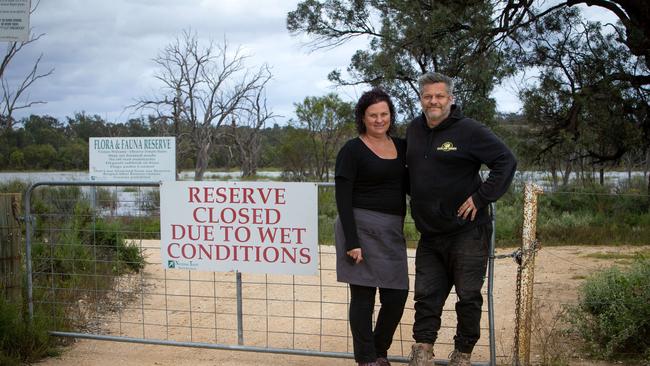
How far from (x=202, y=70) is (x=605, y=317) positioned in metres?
20.3

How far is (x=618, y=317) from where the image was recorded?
5035 mm

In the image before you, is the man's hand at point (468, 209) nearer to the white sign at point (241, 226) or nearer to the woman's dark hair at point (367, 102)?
the woman's dark hair at point (367, 102)

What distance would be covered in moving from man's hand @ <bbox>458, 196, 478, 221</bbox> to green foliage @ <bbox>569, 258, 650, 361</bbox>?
5.85ft

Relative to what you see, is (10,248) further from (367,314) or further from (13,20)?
(367,314)

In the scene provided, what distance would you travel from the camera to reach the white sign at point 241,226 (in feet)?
16.3

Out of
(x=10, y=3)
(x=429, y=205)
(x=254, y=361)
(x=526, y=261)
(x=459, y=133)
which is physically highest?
(x=10, y=3)

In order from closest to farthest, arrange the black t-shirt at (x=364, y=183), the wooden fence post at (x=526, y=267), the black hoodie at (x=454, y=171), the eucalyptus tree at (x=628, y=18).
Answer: the black hoodie at (x=454, y=171) < the black t-shirt at (x=364, y=183) < the wooden fence post at (x=526, y=267) < the eucalyptus tree at (x=628, y=18)

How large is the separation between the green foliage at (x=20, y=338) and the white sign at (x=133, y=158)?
7445mm

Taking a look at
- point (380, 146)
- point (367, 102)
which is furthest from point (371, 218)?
point (367, 102)

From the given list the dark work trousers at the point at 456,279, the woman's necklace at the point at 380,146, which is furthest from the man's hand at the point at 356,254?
the woman's necklace at the point at 380,146

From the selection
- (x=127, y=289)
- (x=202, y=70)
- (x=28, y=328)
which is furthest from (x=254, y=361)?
Answer: (x=202, y=70)

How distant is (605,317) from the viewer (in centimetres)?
506

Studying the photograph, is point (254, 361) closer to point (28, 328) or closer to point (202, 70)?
point (28, 328)

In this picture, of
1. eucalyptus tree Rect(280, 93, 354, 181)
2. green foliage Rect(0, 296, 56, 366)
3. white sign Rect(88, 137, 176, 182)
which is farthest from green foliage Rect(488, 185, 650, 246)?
eucalyptus tree Rect(280, 93, 354, 181)
